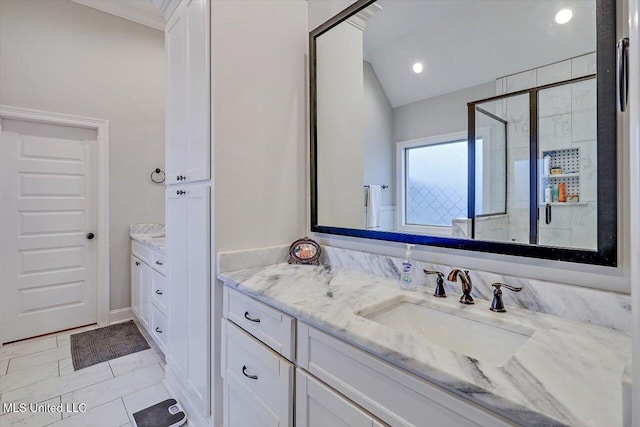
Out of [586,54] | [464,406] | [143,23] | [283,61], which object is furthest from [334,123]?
[143,23]

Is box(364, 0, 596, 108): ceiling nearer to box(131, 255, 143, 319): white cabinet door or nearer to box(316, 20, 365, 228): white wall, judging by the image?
box(316, 20, 365, 228): white wall

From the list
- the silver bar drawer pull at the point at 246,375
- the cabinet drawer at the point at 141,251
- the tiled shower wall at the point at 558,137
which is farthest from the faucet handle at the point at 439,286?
the cabinet drawer at the point at 141,251

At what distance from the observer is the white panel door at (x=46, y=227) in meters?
2.71

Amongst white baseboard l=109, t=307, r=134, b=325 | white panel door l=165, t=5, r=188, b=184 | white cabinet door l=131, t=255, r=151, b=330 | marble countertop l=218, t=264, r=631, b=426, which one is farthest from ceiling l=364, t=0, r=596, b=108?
white baseboard l=109, t=307, r=134, b=325

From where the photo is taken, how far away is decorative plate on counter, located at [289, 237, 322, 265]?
167 cm

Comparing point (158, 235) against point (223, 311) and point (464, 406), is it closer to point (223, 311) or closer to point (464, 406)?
point (223, 311)

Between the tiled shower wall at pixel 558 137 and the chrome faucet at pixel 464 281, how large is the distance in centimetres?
20

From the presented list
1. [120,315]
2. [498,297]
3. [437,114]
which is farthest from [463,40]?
[120,315]

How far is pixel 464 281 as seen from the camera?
3.57ft

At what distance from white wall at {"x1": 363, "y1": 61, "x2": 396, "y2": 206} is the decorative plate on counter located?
→ 17.8 inches

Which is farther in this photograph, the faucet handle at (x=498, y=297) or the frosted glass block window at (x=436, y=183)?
the frosted glass block window at (x=436, y=183)

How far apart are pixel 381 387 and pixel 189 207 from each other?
4.38 ft

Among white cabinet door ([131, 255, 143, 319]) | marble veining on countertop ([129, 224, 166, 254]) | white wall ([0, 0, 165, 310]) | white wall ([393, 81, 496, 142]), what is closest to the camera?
white wall ([393, 81, 496, 142])

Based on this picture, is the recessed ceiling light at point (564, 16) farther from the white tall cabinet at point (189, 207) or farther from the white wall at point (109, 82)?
the white wall at point (109, 82)
